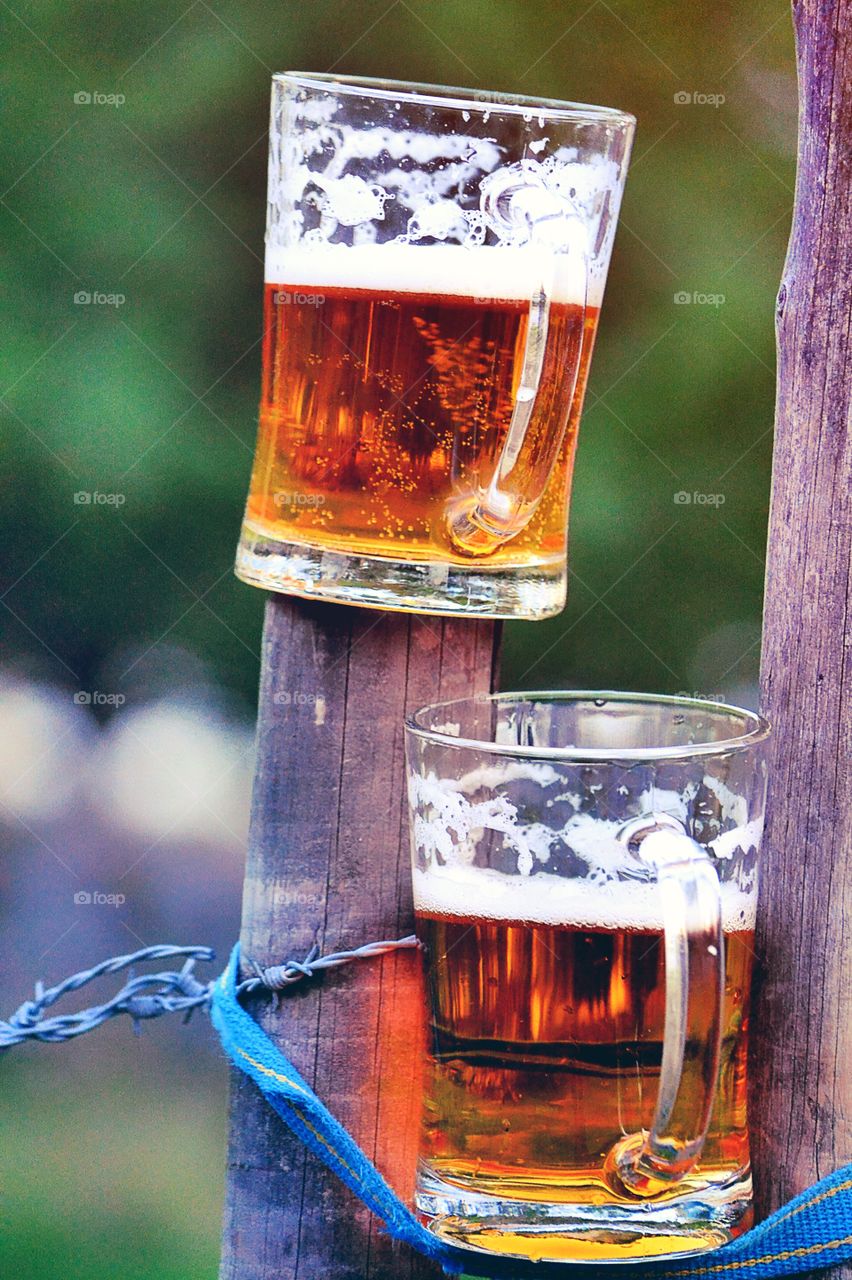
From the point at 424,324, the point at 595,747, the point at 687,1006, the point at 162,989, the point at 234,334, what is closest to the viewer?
the point at 687,1006

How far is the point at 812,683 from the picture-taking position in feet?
3.55

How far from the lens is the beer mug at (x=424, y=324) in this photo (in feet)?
3.28

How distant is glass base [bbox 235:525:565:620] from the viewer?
1.04 meters

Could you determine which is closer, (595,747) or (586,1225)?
(586,1225)

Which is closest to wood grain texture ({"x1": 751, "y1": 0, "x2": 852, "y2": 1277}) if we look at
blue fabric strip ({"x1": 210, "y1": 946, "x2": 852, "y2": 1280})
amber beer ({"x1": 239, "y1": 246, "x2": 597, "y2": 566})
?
blue fabric strip ({"x1": 210, "y1": 946, "x2": 852, "y2": 1280})

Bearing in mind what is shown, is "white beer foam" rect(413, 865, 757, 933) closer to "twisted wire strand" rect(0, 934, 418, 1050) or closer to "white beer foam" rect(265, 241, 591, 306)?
"twisted wire strand" rect(0, 934, 418, 1050)

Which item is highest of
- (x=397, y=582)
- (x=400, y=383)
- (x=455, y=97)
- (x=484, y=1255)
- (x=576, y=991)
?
(x=455, y=97)

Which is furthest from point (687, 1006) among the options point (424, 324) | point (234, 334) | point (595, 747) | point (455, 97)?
point (234, 334)

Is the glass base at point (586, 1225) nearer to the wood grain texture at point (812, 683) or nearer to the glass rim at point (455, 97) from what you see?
the wood grain texture at point (812, 683)

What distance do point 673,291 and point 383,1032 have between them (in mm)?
1878

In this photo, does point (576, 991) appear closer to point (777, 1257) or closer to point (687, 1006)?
point (687, 1006)

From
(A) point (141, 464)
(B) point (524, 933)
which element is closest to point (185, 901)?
(A) point (141, 464)

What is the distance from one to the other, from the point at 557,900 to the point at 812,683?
26cm

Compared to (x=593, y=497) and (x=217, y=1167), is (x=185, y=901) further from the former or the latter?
(x=593, y=497)
